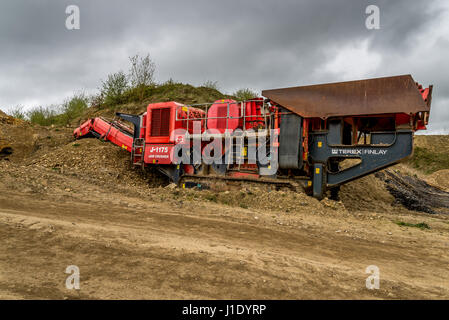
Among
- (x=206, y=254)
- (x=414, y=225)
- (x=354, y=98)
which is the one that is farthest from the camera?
(x=354, y=98)

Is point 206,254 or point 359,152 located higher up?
point 359,152

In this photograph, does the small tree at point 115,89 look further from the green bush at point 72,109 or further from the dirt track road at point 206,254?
the dirt track road at point 206,254

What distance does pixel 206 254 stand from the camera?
11.6 feet

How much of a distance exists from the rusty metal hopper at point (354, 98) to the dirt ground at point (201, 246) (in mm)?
2385

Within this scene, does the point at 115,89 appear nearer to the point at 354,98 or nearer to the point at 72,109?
the point at 72,109

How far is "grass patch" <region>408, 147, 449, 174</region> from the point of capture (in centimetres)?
2986

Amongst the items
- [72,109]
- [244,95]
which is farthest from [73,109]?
[244,95]

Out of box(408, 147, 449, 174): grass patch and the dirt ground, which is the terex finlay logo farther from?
box(408, 147, 449, 174): grass patch

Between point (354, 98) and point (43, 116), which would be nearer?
point (354, 98)

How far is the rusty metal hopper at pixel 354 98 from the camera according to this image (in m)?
6.56

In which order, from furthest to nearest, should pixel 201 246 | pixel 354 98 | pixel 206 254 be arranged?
pixel 354 98, pixel 201 246, pixel 206 254

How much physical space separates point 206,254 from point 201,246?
1.24 ft

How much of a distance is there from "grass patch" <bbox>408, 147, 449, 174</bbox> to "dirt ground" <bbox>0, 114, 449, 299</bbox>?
29.0m

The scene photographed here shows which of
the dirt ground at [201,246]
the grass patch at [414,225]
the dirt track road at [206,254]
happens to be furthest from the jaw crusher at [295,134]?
the dirt track road at [206,254]
